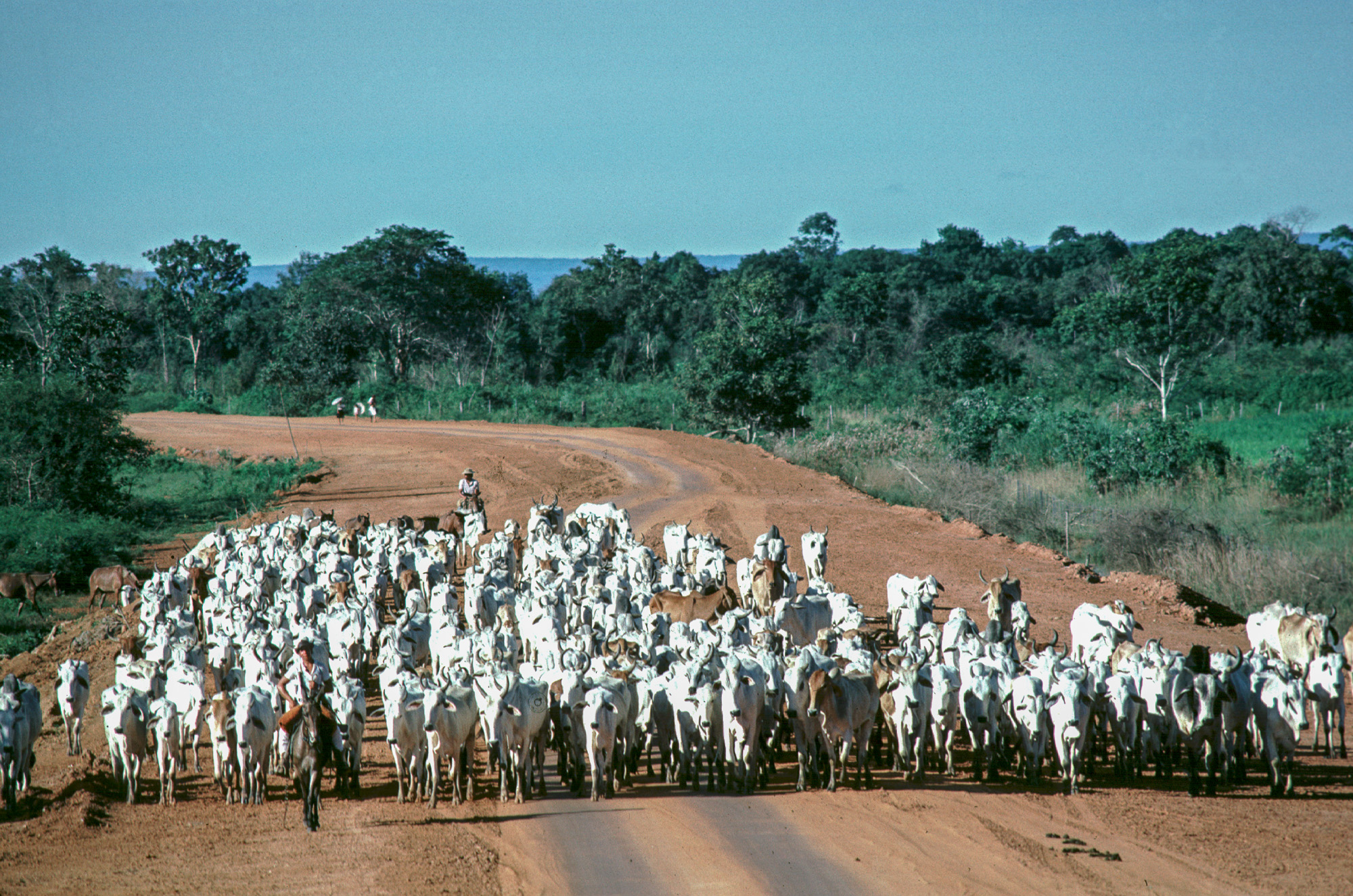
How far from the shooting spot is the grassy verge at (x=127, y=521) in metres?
24.6

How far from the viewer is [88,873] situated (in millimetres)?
10430

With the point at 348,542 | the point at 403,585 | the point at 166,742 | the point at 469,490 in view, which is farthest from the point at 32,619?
the point at 166,742

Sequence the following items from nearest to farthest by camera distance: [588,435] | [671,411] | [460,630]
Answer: [460,630]
[588,435]
[671,411]

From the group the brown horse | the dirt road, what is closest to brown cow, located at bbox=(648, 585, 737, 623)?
the dirt road

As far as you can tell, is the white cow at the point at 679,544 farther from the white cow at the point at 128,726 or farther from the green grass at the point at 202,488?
the green grass at the point at 202,488

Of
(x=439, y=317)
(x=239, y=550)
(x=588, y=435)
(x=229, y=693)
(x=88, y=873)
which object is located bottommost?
(x=88, y=873)

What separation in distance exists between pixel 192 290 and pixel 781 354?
134 feet

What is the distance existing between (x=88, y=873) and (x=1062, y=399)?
149ft

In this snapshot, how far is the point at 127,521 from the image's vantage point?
31.6 m

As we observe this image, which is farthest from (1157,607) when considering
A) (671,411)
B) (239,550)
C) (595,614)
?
(671,411)

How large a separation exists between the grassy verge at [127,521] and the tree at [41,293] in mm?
8097

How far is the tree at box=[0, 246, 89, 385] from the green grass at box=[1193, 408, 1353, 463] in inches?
1629

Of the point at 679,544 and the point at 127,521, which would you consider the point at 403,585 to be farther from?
the point at 127,521

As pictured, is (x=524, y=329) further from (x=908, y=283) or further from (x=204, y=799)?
(x=204, y=799)
